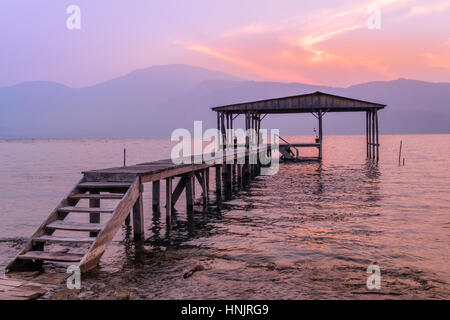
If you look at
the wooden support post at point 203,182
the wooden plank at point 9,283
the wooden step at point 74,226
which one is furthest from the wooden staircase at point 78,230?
the wooden support post at point 203,182

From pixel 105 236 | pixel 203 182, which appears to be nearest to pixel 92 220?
pixel 105 236

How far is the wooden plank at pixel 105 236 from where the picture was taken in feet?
25.3

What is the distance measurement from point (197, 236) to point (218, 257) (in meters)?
2.24

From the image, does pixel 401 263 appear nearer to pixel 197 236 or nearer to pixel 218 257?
pixel 218 257

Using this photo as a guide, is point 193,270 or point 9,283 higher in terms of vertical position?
point 9,283

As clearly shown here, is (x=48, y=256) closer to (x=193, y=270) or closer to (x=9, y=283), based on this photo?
(x=9, y=283)

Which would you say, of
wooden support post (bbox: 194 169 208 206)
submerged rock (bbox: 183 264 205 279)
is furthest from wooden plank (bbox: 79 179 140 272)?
wooden support post (bbox: 194 169 208 206)

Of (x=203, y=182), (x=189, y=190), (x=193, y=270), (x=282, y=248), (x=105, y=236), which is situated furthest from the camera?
(x=203, y=182)

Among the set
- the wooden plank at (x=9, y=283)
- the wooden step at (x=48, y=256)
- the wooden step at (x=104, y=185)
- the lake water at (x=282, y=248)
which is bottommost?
the lake water at (x=282, y=248)

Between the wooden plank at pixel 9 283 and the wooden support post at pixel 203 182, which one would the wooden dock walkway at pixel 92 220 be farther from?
the wooden support post at pixel 203 182

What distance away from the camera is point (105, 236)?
8070mm

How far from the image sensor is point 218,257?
30.5ft

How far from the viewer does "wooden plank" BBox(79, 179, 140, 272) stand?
7.72m
